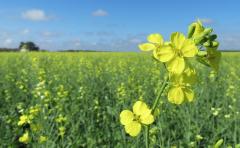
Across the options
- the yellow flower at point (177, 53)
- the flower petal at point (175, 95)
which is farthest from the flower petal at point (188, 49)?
the flower petal at point (175, 95)

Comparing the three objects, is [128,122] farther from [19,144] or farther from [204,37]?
[19,144]

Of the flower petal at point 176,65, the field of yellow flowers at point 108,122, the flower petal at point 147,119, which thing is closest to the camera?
the flower petal at point 176,65

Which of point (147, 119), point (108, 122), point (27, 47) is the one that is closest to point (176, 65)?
point (147, 119)

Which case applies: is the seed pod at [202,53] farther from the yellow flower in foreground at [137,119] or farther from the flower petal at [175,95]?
the yellow flower in foreground at [137,119]

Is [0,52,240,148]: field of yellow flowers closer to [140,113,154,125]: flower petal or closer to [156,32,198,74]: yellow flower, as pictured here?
[140,113,154,125]: flower petal

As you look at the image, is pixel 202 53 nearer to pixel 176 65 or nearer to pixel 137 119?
pixel 176 65

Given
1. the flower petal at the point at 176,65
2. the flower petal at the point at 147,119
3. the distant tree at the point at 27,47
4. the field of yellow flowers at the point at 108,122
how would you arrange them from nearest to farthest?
the flower petal at the point at 176,65 < the flower petal at the point at 147,119 < the field of yellow flowers at the point at 108,122 < the distant tree at the point at 27,47

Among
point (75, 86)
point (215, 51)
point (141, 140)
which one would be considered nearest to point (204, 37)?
point (215, 51)

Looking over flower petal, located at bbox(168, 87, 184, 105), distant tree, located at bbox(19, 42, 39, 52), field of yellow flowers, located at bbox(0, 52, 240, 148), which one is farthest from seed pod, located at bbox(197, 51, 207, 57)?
distant tree, located at bbox(19, 42, 39, 52)
